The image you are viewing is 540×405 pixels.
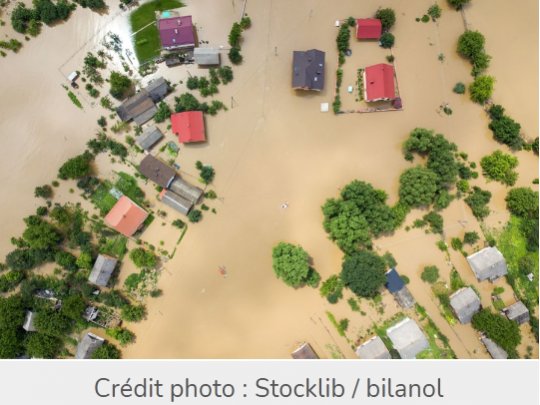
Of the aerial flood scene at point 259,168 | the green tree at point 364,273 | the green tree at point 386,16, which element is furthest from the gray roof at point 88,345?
the green tree at point 386,16

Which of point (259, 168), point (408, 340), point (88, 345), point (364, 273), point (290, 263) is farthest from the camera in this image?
point (259, 168)

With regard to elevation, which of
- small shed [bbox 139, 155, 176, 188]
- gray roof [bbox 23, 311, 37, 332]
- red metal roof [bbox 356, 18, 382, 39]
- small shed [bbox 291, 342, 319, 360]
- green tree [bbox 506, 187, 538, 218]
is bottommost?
small shed [bbox 291, 342, 319, 360]

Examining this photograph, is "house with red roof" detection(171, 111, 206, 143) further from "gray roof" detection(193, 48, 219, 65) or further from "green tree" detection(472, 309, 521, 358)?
"green tree" detection(472, 309, 521, 358)

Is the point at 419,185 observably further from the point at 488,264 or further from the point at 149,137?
the point at 149,137

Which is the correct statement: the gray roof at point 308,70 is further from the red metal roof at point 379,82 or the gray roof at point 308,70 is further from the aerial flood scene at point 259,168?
the red metal roof at point 379,82

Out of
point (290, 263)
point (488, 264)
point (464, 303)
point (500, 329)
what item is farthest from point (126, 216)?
point (500, 329)

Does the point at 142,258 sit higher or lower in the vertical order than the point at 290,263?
higher

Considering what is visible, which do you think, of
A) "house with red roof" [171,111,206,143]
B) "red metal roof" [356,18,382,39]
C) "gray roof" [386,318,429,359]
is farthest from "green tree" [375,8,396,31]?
"gray roof" [386,318,429,359]
